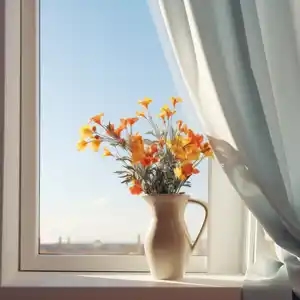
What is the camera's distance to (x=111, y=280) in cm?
153

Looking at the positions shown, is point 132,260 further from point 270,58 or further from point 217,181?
point 270,58

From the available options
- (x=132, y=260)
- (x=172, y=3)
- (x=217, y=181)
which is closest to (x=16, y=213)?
(x=132, y=260)

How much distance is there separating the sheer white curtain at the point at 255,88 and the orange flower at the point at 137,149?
0.72ft

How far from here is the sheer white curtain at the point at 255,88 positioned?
4.40 feet

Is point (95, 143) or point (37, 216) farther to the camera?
point (37, 216)

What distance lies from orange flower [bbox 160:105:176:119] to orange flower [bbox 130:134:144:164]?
4.4 inches

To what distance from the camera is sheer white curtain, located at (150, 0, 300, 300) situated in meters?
1.34

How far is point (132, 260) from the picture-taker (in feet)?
5.61

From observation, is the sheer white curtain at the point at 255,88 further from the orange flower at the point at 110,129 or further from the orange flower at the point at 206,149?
the orange flower at the point at 110,129

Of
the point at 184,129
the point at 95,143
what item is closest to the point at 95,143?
the point at 95,143

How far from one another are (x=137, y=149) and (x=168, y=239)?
0.81 ft

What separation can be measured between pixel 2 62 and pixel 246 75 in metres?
0.61

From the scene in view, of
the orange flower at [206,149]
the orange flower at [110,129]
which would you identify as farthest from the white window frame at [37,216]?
the orange flower at [110,129]

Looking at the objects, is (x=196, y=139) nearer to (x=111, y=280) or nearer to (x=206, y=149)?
(x=206, y=149)
